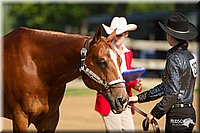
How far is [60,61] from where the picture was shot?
5.30 m

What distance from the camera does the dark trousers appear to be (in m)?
4.25

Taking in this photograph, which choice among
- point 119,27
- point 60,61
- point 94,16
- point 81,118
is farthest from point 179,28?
point 94,16

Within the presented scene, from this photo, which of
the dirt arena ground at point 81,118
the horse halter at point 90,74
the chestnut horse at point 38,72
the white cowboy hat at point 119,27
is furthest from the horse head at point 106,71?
A: the dirt arena ground at point 81,118

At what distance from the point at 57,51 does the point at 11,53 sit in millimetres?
560

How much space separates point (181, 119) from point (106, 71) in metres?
0.97

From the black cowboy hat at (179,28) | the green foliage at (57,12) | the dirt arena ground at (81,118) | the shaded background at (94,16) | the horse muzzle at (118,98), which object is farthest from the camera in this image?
the green foliage at (57,12)

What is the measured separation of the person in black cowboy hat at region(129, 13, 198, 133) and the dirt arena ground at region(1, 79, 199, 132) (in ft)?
10.1

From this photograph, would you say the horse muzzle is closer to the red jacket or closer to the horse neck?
the horse neck

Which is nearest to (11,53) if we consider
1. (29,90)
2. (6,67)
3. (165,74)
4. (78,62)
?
(6,67)

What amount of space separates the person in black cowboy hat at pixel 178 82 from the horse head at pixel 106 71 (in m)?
0.52

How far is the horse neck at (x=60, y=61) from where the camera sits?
519 centimetres

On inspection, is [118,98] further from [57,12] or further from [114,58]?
[57,12]

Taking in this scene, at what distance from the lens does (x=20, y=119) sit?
5223 millimetres

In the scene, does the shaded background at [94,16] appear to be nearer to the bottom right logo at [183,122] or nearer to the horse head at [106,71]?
the horse head at [106,71]
